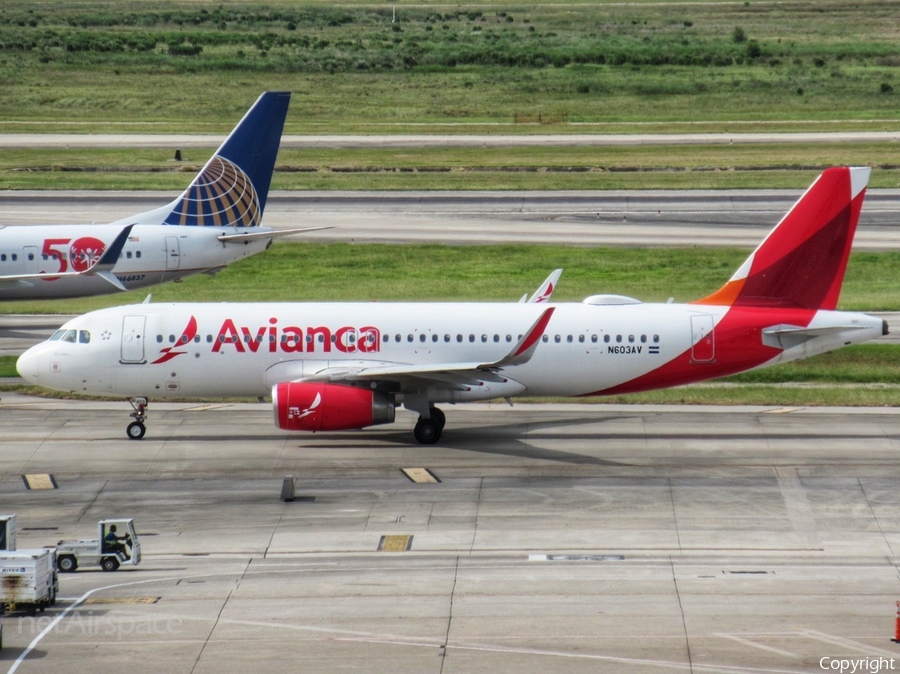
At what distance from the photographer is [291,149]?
90812 millimetres

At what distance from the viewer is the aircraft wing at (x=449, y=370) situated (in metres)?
33.2

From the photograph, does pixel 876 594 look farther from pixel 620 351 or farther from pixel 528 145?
pixel 528 145

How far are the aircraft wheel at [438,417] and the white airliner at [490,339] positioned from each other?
73 millimetres

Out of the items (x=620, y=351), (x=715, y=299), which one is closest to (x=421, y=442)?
(x=620, y=351)

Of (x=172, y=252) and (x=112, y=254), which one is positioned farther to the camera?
(x=172, y=252)

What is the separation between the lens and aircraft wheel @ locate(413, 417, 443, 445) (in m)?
35.9

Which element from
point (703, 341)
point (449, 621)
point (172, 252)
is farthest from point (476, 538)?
point (172, 252)

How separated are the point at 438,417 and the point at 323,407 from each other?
396 centimetres

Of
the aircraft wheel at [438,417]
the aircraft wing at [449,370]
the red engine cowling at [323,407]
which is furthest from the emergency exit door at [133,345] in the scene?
the aircraft wheel at [438,417]

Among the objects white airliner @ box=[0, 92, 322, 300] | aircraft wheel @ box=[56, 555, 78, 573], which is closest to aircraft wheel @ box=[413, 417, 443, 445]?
aircraft wheel @ box=[56, 555, 78, 573]

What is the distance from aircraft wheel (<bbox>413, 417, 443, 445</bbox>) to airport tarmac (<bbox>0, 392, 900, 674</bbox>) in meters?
0.55

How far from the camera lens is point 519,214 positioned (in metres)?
71.8

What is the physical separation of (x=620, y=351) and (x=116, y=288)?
81.6 ft

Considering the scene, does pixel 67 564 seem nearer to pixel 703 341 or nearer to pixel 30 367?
pixel 30 367
